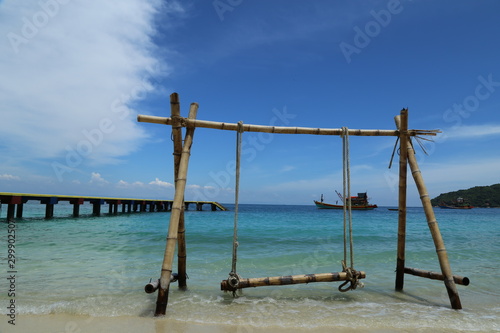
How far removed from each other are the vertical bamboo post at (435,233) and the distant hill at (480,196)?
108m

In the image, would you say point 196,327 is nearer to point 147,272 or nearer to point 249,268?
point 147,272

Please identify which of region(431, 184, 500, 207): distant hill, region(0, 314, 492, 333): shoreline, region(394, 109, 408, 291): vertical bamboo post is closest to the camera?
region(0, 314, 492, 333): shoreline

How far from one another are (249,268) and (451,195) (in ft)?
395

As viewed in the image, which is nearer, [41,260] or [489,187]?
[41,260]

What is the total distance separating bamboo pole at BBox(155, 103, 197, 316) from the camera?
361 cm

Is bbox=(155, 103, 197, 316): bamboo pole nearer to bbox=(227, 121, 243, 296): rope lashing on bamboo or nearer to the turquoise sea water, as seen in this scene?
the turquoise sea water

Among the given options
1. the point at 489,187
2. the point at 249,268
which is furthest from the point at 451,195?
the point at 249,268

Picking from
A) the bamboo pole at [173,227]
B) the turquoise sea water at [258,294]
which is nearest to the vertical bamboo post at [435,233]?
the turquoise sea water at [258,294]

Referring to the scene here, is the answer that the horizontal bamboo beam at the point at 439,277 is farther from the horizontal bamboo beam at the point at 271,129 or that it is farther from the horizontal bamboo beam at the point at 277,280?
the horizontal bamboo beam at the point at 271,129

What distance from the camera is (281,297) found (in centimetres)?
466

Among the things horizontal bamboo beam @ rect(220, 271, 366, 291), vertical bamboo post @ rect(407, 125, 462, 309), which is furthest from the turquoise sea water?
horizontal bamboo beam @ rect(220, 271, 366, 291)

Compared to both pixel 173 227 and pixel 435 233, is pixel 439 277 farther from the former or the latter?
pixel 173 227

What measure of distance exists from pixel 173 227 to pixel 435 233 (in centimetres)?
355

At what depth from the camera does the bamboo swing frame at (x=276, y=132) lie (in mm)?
Result: 3703
